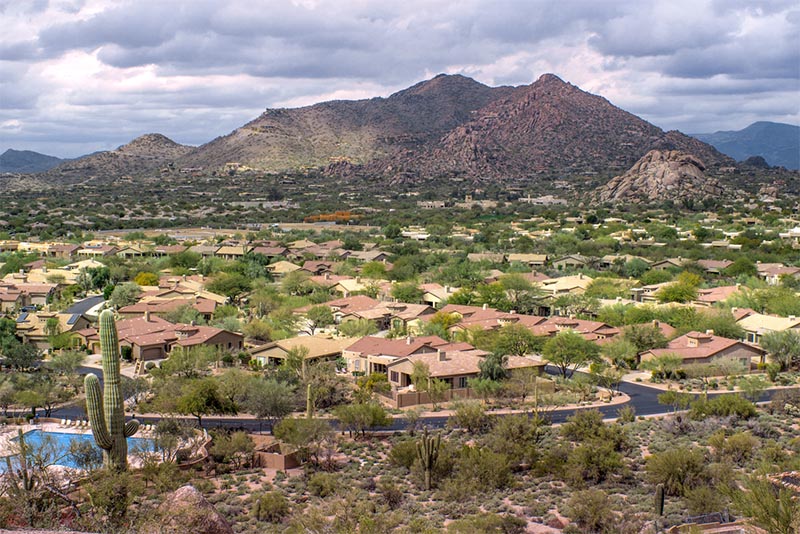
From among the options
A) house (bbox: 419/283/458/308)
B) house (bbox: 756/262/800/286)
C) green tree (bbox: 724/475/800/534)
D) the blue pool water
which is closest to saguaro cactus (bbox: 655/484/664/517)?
green tree (bbox: 724/475/800/534)

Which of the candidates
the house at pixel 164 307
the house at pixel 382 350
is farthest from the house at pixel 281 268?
the house at pixel 382 350

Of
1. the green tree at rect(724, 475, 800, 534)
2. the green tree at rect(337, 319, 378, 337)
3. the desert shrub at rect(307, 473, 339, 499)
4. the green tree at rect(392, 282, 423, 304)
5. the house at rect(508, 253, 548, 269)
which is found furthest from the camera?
the house at rect(508, 253, 548, 269)

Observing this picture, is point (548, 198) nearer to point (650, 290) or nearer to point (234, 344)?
point (650, 290)

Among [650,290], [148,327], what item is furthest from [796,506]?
[650,290]

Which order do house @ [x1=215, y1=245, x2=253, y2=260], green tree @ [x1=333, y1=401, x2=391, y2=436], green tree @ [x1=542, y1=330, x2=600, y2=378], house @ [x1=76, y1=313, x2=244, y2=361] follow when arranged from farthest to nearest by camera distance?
house @ [x1=215, y1=245, x2=253, y2=260] < house @ [x1=76, y1=313, x2=244, y2=361] < green tree @ [x1=542, y1=330, x2=600, y2=378] < green tree @ [x1=333, y1=401, x2=391, y2=436]

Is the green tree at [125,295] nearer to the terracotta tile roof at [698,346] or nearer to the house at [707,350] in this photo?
the house at [707,350]

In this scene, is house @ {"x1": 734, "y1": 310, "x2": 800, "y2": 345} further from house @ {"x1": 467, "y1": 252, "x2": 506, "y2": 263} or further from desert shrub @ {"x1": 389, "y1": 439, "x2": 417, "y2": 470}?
house @ {"x1": 467, "y1": 252, "x2": 506, "y2": 263}
